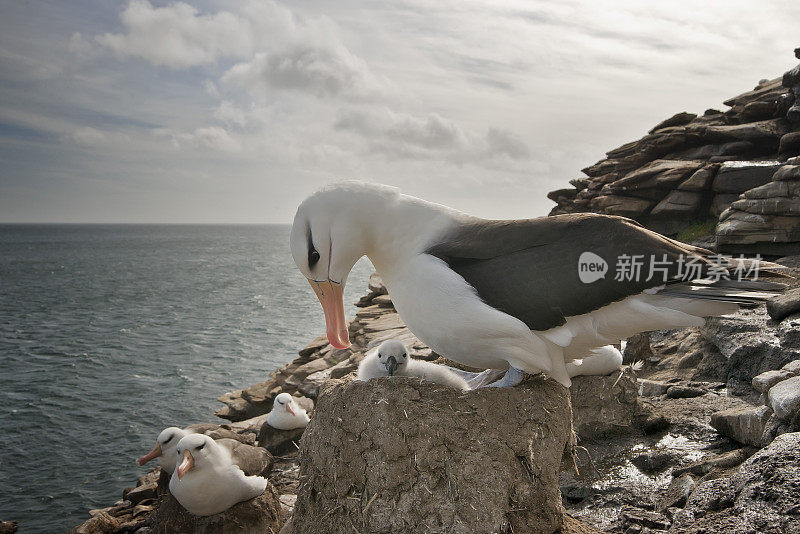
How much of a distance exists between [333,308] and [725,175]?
19128 millimetres

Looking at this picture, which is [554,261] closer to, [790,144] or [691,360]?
[691,360]

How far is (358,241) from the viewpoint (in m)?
4.82

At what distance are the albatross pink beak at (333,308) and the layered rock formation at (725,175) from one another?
47.7 ft

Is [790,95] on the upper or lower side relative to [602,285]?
upper

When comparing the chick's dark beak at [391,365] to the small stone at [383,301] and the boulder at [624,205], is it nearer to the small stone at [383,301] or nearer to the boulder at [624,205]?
the small stone at [383,301]

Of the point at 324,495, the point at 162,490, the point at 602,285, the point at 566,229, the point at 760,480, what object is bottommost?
the point at 162,490

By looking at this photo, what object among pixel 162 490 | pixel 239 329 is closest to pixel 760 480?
pixel 162 490

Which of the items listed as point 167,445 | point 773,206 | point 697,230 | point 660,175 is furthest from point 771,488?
point 660,175

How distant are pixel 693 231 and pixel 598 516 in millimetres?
17195

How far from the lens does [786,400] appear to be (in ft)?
19.3

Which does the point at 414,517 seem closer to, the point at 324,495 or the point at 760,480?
the point at 324,495

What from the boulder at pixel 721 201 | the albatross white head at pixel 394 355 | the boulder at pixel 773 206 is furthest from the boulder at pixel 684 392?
the boulder at pixel 721 201

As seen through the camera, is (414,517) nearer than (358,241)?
Yes

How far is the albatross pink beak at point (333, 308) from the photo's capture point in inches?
193
